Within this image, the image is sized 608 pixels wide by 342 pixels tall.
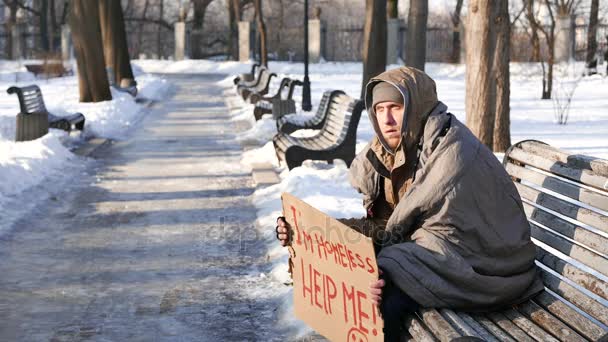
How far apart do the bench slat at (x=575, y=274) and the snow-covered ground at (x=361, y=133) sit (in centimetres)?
156

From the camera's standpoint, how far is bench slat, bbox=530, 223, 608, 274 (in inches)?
161

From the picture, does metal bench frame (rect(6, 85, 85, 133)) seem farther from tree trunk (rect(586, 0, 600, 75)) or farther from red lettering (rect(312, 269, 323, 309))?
tree trunk (rect(586, 0, 600, 75))

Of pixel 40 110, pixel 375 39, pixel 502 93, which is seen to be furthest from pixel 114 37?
pixel 502 93

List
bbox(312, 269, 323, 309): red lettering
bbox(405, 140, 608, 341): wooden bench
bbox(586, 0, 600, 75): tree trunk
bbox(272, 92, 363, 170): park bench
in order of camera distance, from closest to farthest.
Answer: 1. bbox(405, 140, 608, 341): wooden bench
2. bbox(312, 269, 323, 309): red lettering
3. bbox(272, 92, 363, 170): park bench
4. bbox(586, 0, 600, 75): tree trunk

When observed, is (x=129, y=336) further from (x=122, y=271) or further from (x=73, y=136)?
(x=73, y=136)

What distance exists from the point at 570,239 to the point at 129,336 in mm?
2524

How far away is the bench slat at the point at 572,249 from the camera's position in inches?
161

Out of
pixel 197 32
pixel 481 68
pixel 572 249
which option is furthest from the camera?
pixel 197 32

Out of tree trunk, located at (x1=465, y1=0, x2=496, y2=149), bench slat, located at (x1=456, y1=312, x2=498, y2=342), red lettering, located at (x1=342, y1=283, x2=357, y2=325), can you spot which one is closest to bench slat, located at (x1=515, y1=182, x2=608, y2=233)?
bench slat, located at (x1=456, y1=312, x2=498, y2=342)

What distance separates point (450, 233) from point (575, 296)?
0.58 m

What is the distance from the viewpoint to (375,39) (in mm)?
22641

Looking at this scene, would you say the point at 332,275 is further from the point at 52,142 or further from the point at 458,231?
the point at 52,142

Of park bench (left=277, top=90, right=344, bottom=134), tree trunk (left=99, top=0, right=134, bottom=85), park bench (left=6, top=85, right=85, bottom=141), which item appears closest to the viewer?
park bench (left=277, top=90, right=344, bottom=134)

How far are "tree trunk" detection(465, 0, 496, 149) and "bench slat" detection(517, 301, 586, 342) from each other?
24.5ft
